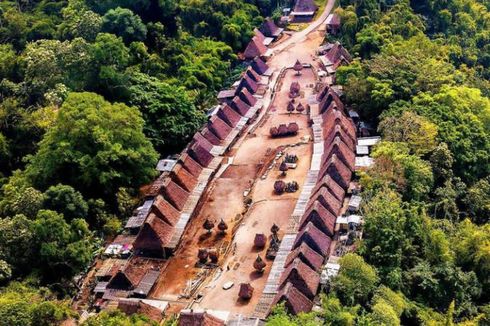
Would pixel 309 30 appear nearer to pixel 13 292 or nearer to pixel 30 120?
pixel 30 120

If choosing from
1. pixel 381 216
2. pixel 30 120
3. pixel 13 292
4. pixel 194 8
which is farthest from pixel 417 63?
pixel 13 292

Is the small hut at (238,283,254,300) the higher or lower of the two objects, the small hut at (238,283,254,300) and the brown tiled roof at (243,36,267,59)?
the lower

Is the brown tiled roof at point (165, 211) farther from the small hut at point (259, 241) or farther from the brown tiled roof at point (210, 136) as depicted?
the brown tiled roof at point (210, 136)

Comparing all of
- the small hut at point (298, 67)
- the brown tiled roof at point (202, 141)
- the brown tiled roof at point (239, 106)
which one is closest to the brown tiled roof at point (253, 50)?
the small hut at point (298, 67)

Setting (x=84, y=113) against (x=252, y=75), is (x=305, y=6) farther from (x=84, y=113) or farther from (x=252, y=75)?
(x=84, y=113)

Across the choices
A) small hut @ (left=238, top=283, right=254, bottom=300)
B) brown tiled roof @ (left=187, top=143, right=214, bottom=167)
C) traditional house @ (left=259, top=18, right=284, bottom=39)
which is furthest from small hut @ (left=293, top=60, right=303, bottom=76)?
small hut @ (left=238, top=283, right=254, bottom=300)

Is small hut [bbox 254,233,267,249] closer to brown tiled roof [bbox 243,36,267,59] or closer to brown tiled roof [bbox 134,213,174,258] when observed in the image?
brown tiled roof [bbox 134,213,174,258]

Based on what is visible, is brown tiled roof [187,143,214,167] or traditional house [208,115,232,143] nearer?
brown tiled roof [187,143,214,167]
